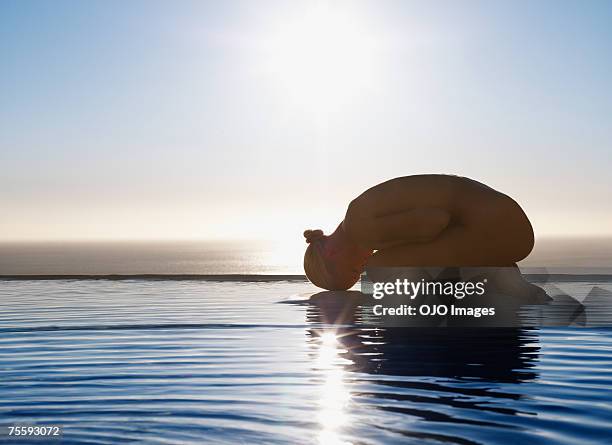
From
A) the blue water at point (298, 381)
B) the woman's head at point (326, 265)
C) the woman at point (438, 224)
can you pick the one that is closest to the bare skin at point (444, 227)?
the woman at point (438, 224)

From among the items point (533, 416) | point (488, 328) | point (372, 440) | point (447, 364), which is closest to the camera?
point (372, 440)

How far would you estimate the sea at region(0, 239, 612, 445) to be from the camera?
13.7ft

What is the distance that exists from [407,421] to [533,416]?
71 centimetres

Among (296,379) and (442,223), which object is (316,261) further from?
(296,379)

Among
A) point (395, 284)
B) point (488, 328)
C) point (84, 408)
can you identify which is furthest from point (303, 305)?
point (84, 408)

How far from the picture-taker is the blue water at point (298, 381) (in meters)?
4.20

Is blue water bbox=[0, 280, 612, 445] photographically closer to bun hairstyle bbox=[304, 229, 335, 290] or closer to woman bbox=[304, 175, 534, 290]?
woman bbox=[304, 175, 534, 290]

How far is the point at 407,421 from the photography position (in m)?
4.38

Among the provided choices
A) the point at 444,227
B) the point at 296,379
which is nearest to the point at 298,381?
the point at 296,379

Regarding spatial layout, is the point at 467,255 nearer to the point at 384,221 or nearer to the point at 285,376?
the point at 384,221

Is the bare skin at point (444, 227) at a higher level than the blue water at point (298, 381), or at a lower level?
higher

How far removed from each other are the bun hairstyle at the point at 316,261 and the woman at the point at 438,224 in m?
1.19

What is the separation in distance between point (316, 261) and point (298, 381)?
7914 millimetres

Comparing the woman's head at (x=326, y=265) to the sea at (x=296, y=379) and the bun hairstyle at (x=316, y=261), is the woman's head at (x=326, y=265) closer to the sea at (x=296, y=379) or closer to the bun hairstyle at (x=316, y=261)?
the bun hairstyle at (x=316, y=261)
